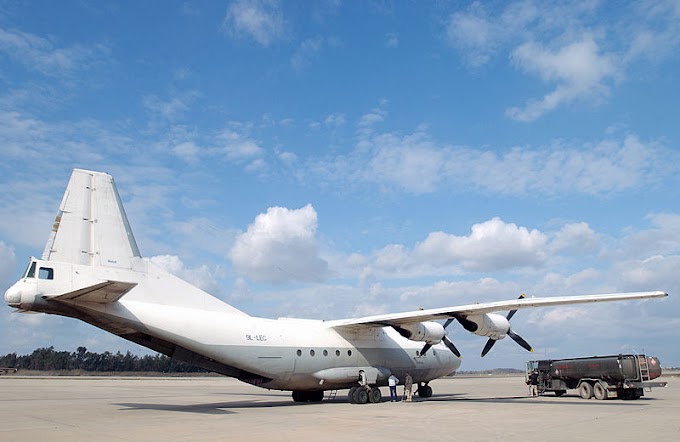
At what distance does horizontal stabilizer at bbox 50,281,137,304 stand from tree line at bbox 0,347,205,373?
83.7 m

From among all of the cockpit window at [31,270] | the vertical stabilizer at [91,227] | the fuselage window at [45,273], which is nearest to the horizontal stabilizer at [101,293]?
the fuselage window at [45,273]

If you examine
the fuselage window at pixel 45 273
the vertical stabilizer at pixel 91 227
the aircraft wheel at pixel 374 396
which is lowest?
the aircraft wheel at pixel 374 396

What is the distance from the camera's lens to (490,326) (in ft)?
69.8

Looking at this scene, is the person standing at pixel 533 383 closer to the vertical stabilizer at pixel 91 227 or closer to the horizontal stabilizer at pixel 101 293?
the vertical stabilizer at pixel 91 227

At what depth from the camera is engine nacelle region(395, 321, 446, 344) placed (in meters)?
21.6

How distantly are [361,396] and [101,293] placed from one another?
424 inches

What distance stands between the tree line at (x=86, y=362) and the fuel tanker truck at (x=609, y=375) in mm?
79586

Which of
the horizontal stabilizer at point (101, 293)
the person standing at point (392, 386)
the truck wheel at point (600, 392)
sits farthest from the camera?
the person standing at point (392, 386)

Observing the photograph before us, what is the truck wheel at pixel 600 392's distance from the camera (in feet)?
71.3

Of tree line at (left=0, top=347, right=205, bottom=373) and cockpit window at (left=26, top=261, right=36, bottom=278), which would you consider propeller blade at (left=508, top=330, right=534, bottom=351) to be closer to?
cockpit window at (left=26, top=261, right=36, bottom=278)

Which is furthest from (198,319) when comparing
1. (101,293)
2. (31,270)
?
(31,270)

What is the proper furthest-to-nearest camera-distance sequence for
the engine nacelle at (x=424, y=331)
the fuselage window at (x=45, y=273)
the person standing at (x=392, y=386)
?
the person standing at (x=392, y=386), the engine nacelle at (x=424, y=331), the fuselage window at (x=45, y=273)

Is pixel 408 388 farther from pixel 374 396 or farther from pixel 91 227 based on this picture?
pixel 91 227

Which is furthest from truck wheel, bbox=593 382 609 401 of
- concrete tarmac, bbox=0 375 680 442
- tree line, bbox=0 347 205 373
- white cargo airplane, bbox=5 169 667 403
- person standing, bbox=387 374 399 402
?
tree line, bbox=0 347 205 373
